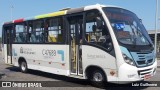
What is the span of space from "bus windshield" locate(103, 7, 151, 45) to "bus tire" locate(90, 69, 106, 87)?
4.67 feet

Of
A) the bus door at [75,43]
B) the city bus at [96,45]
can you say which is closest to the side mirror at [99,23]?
the city bus at [96,45]

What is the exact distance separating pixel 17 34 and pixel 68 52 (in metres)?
5.32

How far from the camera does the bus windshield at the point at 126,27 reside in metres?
9.86

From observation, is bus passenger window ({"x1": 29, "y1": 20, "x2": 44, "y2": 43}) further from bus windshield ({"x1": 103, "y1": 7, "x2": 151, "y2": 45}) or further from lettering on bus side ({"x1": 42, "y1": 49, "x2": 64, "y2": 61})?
bus windshield ({"x1": 103, "y1": 7, "x2": 151, "y2": 45})

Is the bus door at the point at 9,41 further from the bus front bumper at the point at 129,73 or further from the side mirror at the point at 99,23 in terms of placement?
the bus front bumper at the point at 129,73

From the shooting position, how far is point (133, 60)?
9.42 m

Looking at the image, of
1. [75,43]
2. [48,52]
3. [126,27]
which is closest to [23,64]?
[48,52]

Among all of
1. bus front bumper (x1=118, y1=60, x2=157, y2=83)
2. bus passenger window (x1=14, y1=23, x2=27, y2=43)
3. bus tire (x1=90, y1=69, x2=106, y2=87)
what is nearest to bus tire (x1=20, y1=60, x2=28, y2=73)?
bus passenger window (x1=14, y1=23, x2=27, y2=43)

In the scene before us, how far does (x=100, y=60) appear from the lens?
10164 millimetres

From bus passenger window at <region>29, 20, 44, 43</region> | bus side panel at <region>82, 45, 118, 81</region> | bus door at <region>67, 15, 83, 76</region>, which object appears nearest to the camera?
bus side panel at <region>82, 45, 118, 81</region>

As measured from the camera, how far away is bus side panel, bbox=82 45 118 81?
9.70m

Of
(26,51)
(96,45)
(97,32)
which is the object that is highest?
(97,32)

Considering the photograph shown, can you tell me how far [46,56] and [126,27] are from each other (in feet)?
14.8

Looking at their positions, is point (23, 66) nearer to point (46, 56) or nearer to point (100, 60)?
point (46, 56)
